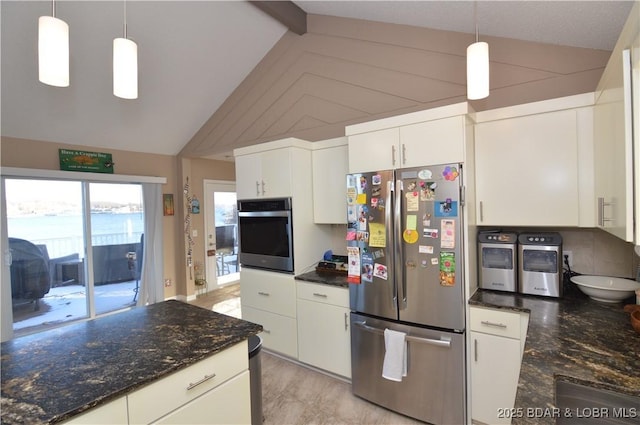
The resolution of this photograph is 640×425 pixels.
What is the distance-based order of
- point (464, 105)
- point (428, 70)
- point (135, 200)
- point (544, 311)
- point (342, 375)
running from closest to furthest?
1. point (544, 311)
2. point (464, 105)
3. point (342, 375)
4. point (428, 70)
5. point (135, 200)

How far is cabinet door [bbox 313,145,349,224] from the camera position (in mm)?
2836

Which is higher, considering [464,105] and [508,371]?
[464,105]

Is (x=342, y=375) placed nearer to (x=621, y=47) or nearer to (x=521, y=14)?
(x=621, y=47)

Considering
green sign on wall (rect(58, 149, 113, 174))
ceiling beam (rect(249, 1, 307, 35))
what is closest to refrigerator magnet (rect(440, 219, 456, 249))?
ceiling beam (rect(249, 1, 307, 35))

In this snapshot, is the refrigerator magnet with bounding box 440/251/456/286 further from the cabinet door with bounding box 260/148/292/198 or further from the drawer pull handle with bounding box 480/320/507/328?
the cabinet door with bounding box 260/148/292/198

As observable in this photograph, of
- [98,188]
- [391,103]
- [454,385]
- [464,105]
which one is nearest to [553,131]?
[464,105]

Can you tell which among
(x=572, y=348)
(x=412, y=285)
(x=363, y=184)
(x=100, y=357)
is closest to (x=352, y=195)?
(x=363, y=184)

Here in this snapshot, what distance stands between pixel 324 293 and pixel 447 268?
1.09 m

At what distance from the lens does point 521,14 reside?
2029 mm

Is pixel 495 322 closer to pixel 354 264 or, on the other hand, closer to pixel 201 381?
pixel 354 264

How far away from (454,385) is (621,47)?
1.99 m

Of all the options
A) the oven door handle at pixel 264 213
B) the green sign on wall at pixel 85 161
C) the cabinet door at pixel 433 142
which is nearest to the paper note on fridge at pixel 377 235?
the cabinet door at pixel 433 142

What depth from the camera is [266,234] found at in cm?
305

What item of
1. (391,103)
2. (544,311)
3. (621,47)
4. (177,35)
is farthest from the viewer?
(177,35)
